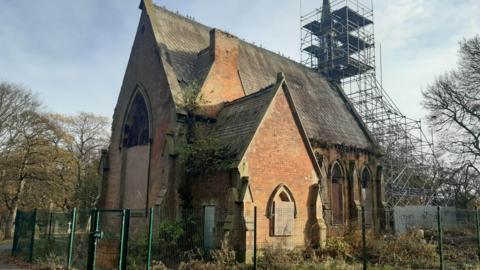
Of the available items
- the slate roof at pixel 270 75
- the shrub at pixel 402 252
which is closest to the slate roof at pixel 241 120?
the slate roof at pixel 270 75

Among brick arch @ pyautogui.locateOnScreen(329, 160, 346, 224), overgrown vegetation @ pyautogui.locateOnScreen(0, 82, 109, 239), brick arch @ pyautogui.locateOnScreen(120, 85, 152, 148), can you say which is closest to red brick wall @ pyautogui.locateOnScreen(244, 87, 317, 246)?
brick arch @ pyautogui.locateOnScreen(329, 160, 346, 224)

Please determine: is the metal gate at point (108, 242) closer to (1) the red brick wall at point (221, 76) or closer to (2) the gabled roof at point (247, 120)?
(2) the gabled roof at point (247, 120)

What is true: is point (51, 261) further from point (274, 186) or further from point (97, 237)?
point (274, 186)

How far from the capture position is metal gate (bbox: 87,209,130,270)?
35.5ft

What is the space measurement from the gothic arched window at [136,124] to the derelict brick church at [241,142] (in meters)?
0.06

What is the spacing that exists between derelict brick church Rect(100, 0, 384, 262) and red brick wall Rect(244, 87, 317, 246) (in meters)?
0.04

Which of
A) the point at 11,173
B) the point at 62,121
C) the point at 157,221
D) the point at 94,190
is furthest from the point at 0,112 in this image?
the point at 157,221

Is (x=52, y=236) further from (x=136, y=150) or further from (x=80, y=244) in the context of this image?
(x=136, y=150)

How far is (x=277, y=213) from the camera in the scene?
16.5 metres

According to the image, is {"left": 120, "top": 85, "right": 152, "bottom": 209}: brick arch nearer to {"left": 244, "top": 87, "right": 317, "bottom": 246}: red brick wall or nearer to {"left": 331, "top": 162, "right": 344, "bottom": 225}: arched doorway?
{"left": 244, "top": 87, "right": 317, "bottom": 246}: red brick wall

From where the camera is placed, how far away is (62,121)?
4619 cm

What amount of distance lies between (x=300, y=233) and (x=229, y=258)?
4.40 metres

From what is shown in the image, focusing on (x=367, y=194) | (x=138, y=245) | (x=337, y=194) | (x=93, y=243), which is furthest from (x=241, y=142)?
(x=367, y=194)

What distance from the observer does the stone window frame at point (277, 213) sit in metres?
16.2
